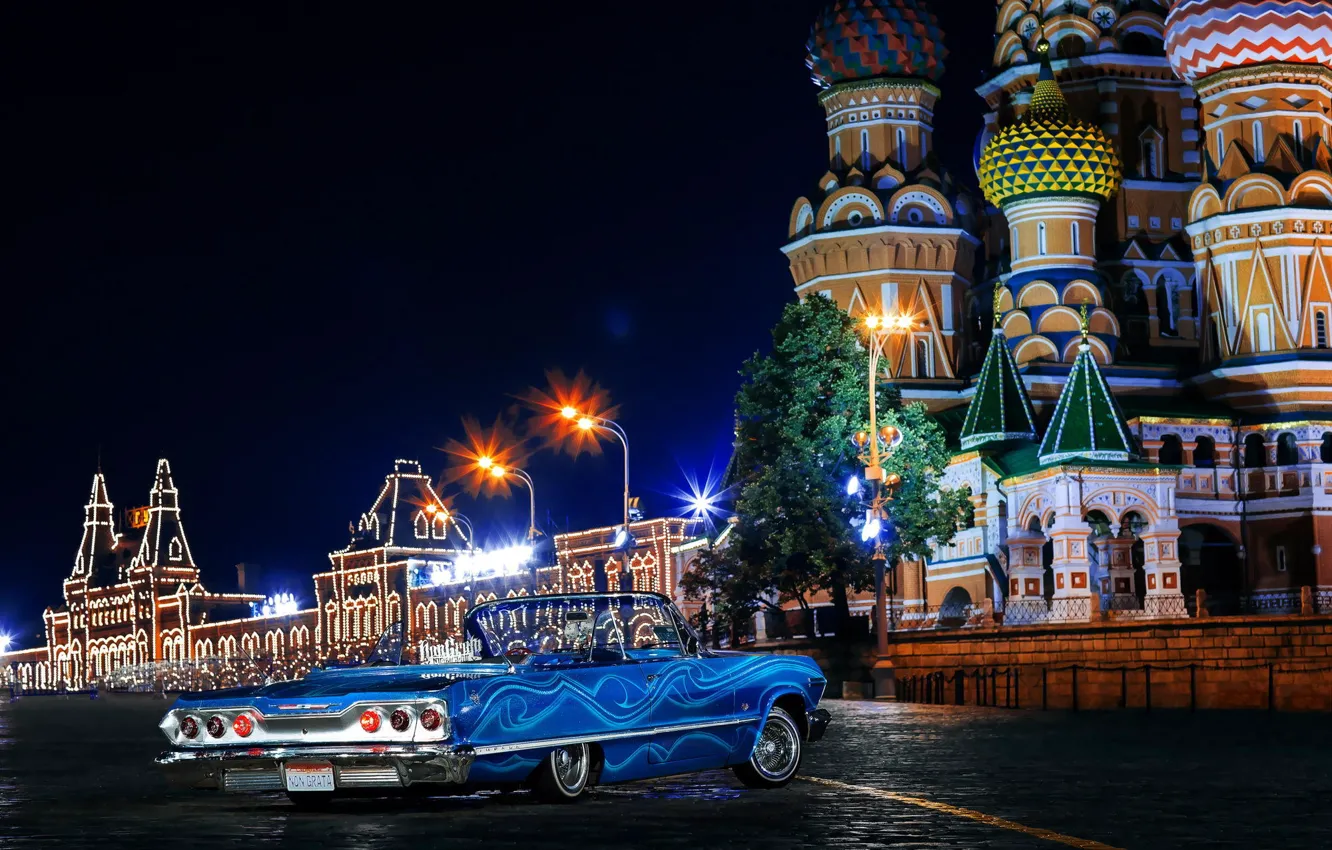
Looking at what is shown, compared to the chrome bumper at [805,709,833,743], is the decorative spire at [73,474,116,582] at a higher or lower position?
higher

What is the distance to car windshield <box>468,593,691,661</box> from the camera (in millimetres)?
14094

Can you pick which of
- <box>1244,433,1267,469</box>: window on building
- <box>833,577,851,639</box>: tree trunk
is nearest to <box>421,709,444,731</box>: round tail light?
<box>833,577,851,639</box>: tree trunk

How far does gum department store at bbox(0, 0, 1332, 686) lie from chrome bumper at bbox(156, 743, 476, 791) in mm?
36143

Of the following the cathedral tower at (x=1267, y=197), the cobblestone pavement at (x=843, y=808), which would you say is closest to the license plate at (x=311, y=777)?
the cobblestone pavement at (x=843, y=808)

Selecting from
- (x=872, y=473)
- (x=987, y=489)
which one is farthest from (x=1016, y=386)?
(x=872, y=473)

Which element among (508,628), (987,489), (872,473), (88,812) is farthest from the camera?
(987,489)

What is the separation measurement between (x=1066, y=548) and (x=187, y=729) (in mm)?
38886

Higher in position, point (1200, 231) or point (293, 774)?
point (1200, 231)

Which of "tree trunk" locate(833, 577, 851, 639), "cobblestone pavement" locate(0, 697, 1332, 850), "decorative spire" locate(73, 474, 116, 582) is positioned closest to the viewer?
"cobblestone pavement" locate(0, 697, 1332, 850)

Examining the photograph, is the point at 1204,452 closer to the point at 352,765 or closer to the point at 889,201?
the point at 889,201

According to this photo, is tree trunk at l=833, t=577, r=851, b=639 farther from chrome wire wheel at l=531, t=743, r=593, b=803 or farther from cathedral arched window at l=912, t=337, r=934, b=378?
chrome wire wheel at l=531, t=743, r=593, b=803

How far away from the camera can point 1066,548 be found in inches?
1959

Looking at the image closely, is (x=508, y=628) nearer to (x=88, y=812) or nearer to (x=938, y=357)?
(x=88, y=812)

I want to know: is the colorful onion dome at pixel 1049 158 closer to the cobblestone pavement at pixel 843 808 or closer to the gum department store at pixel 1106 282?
the gum department store at pixel 1106 282
